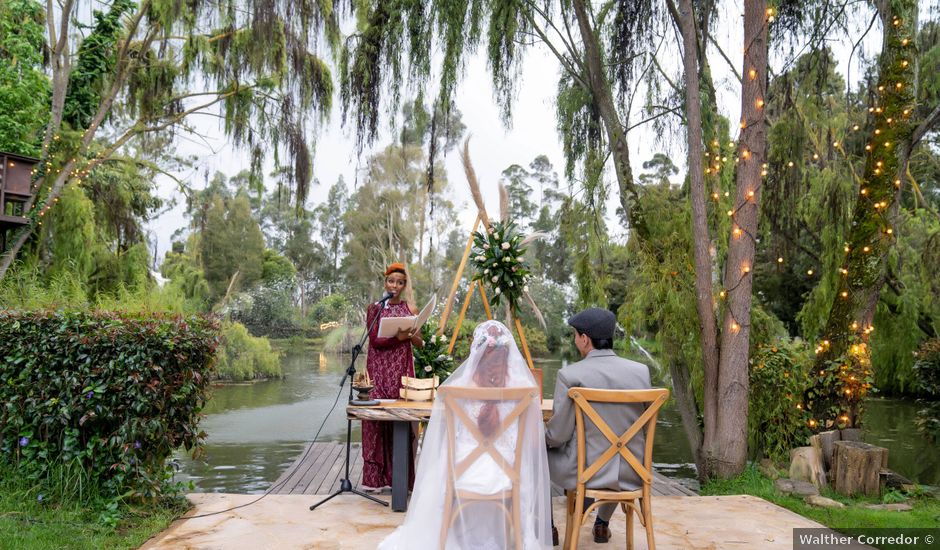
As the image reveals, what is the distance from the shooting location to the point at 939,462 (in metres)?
8.38

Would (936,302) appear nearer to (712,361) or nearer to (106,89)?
(712,361)

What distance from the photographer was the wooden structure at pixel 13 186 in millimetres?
9914

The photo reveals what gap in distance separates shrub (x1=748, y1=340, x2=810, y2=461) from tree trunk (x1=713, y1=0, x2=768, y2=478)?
0.37m

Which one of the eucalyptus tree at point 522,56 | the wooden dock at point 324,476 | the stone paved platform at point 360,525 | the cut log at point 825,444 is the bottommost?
the wooden dock at point 324,476

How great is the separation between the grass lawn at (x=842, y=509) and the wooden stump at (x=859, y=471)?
95 millimetres

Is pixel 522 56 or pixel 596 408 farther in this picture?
pixel 522 56

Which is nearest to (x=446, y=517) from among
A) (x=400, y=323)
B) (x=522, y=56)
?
(x=400, y=323)

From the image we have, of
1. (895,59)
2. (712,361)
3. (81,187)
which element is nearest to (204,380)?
(712,361)

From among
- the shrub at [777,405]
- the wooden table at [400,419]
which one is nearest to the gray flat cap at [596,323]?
the wooden table at [400,419]

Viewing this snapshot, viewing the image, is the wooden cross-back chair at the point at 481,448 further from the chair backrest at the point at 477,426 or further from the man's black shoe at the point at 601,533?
the man's black shoe at the point at 601,533

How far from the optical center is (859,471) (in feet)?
17.3

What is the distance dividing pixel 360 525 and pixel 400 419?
25.1 inches

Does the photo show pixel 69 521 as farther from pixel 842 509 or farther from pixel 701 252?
pixel 701 252

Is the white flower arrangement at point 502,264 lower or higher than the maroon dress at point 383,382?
higher
